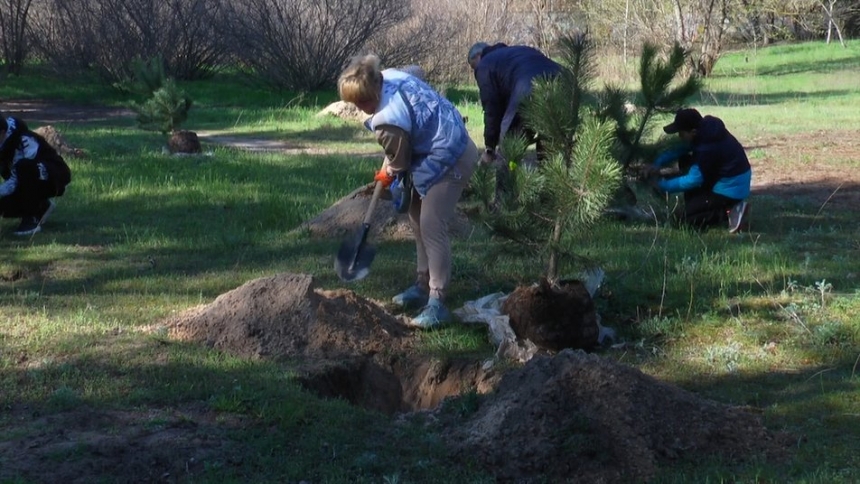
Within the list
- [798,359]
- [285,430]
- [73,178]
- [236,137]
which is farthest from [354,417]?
[236,137]

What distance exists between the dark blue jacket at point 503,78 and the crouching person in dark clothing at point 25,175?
3.54m

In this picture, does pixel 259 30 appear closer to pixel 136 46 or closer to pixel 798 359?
pixel 136 46

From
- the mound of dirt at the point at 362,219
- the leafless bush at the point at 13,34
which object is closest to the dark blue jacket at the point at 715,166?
the mound of dirt at the point at 362,219

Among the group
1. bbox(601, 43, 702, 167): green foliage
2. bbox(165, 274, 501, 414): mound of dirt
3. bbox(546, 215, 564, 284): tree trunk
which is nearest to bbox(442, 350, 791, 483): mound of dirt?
bbox(165, 274, 501, 414): mound of dirt

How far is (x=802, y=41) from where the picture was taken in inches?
Result: 1767

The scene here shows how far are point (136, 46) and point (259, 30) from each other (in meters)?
2.88

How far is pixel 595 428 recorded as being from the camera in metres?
4.39

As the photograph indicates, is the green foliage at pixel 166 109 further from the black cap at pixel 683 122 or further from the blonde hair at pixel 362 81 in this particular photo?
the blonde hair at pixel 362 81

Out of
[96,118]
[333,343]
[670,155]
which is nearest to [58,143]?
[670,155]

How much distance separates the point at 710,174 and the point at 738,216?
1.35ft

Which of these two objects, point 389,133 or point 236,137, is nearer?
point 389,133

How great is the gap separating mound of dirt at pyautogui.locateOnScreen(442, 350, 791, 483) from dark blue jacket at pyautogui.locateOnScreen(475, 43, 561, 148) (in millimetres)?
4422

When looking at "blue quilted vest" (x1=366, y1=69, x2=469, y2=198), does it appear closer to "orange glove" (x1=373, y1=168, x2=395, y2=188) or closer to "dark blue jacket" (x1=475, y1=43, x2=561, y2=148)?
"orange glove" (x1=373, y1=168, x2=395, y2=188)

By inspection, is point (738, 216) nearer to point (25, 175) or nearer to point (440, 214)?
point (440, 214)
